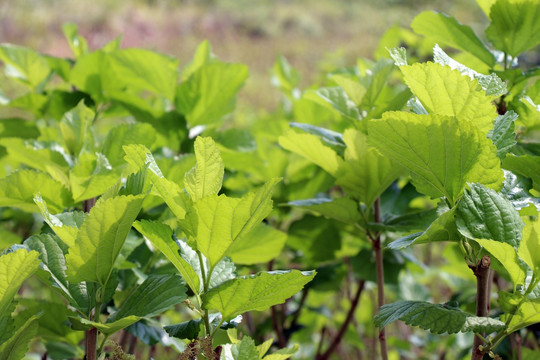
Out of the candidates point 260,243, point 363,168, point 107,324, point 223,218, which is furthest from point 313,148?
point 107,324

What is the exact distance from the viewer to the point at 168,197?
67cm

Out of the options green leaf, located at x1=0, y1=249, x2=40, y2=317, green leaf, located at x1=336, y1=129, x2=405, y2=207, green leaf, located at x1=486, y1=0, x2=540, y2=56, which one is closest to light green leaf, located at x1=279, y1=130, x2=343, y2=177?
green leaf, located at x1=336, y1=129, x2=405, y2=207

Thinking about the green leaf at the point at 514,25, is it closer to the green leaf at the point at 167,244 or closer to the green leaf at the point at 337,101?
the green leaf at the point at 337,101

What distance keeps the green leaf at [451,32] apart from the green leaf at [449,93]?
32cm

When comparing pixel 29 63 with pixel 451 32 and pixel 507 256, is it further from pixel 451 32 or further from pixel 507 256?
pixel 507 256

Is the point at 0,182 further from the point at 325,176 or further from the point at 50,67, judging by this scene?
the point at 325,176

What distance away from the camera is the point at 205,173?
26.4 inches

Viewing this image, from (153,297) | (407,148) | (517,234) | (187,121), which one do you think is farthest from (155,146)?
(517,234)

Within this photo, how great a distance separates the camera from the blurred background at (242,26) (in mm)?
11203

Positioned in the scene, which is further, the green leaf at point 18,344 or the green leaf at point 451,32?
the green leaf at point 451,32

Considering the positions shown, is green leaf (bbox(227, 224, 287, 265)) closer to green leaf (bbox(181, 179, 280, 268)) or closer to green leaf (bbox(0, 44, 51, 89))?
green leaf (bbox(181, 179, 280, 268))

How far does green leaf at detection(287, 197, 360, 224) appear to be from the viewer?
0.95m

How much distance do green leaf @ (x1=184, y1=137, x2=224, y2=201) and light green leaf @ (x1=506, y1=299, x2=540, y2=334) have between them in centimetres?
38

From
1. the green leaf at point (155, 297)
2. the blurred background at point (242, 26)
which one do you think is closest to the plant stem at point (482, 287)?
the green leaf at point (155, 297)
